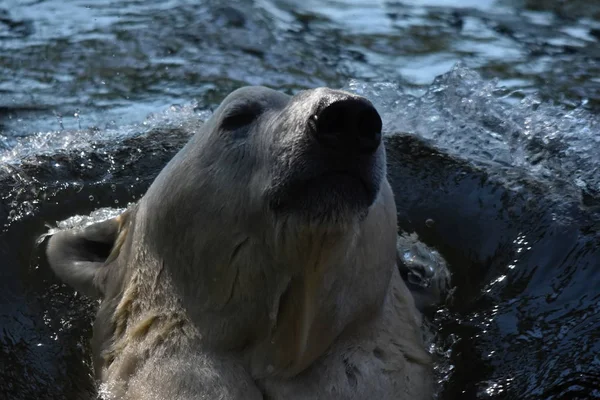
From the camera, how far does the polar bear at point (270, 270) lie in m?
2.98

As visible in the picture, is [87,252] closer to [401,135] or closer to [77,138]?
[77,138]

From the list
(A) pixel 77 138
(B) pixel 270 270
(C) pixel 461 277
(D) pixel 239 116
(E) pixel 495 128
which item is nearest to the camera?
(B) pixel 270 270

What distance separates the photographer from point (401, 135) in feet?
19.8

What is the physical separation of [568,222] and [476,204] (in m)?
0.61

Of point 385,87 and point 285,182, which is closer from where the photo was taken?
point 285,182

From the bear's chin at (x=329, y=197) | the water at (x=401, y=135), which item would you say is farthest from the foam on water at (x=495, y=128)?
the bear's chin at (x=329, y=197)

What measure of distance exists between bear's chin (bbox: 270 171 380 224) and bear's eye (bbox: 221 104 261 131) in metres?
0.53

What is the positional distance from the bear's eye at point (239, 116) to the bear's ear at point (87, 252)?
81 cm

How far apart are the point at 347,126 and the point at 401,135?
3.15 m

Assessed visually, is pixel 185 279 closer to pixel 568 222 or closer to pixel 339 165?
pixel 339 165

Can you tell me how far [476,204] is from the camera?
5.17m

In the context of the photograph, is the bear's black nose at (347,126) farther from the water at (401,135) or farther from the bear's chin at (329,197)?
the water at (401,135)

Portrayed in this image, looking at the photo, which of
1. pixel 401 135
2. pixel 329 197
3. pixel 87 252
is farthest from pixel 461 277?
pixel 329 197

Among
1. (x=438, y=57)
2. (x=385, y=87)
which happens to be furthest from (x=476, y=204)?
(x=438, y=57)
